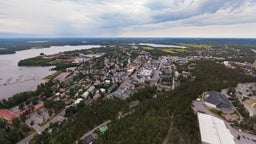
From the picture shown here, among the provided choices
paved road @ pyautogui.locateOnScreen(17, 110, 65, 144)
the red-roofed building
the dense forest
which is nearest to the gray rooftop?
the dense forest

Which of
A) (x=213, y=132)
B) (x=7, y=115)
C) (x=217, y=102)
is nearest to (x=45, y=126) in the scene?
(x=7, y=115)

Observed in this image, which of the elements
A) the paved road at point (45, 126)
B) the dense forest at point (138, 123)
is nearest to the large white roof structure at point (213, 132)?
the dense forest at point (138, 123)

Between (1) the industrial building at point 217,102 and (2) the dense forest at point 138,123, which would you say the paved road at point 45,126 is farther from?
(1) the industrial building at point 217,102

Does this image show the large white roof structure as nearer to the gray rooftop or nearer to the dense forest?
the dense forest

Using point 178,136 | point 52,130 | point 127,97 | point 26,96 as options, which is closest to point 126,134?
point 178,136

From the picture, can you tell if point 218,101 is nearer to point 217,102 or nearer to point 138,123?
point 217,102

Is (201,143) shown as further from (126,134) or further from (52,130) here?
(52,130)
